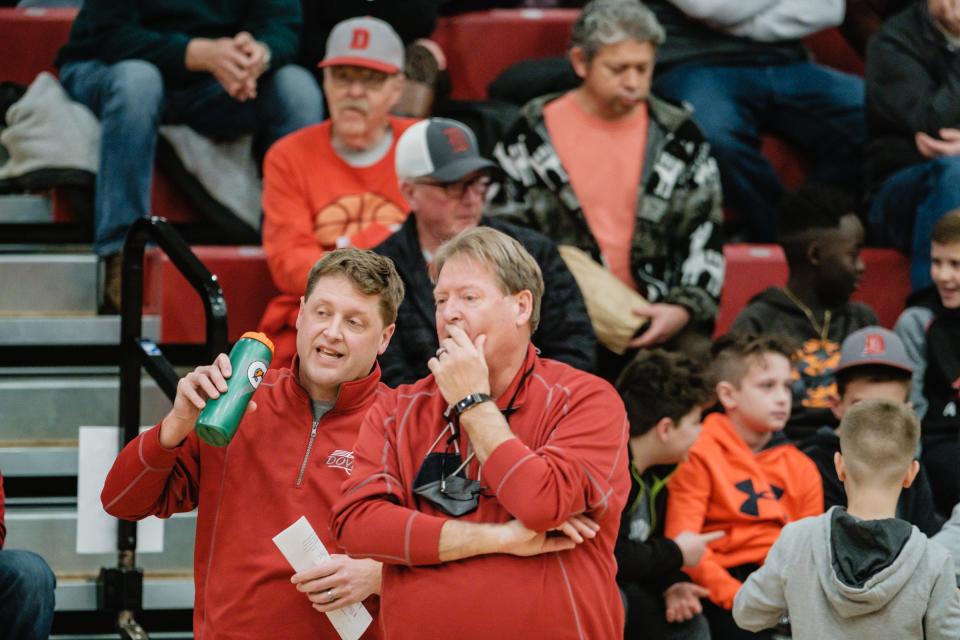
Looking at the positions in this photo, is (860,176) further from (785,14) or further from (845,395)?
(845,395)

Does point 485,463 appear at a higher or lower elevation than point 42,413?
higher

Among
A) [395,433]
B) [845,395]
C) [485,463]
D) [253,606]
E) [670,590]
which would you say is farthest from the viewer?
[845,395]

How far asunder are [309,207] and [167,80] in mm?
887

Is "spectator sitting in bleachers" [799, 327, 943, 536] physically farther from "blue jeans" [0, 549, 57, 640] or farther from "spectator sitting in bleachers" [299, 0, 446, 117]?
"blue jeans" [0, 549, 57, 640]

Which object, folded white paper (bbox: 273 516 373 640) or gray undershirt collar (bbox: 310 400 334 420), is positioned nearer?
folded white paper (bbox: 273 516 373 640)

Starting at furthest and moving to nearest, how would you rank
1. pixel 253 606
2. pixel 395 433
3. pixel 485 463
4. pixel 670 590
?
pixel 670 590
pixel 253 606
pixel 395 433
pixel 485 463

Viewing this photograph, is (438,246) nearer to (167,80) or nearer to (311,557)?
(311,557)

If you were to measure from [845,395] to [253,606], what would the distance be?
7.64ft

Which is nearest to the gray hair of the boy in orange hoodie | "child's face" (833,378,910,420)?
the boy in orange hoodie

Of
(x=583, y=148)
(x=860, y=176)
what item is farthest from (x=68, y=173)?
(x=860, y=176)

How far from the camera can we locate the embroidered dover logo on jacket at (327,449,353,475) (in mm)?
3451

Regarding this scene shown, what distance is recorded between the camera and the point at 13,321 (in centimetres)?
537

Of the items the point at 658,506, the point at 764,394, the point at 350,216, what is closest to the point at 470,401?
the point at 658,506

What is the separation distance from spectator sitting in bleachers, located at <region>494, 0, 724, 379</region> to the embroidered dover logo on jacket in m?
2.09
